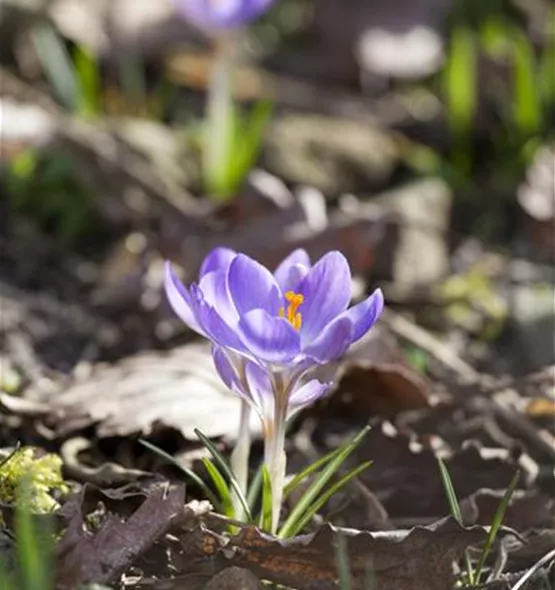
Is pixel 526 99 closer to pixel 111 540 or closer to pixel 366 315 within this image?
pixel 366 315

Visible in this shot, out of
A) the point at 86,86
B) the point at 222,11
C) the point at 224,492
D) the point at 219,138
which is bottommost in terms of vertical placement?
the point at 224,492

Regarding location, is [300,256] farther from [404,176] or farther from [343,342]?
[404,176]

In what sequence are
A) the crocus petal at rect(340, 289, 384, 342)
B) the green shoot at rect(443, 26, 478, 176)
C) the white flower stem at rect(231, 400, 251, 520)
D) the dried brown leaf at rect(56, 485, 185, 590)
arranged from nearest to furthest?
the dried brown leaf at rect(56, 485, 185, 590), the crocus petal at rect(340, 289, 384, 342), the white flower stem at rect(231, 400, 251, 520), the green shoot at rect(443, 26, 478, 176)

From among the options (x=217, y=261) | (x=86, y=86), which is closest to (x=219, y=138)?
(x=86, y=86)

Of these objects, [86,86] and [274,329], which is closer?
[274,329]

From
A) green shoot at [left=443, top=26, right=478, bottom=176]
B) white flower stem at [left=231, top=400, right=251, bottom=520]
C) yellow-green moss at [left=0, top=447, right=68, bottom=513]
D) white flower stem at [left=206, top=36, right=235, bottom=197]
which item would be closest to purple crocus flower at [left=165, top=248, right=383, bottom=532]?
white flower stem at [left=231, top=400, right=251, bottom=520]

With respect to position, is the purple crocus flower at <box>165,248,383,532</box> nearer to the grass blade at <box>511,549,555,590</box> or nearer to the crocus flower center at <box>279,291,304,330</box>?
the crocus flower center at <box>279,291,304,330</box>

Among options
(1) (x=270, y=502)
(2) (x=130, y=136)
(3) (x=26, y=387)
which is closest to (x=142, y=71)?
(2) (x=130, y=136)
